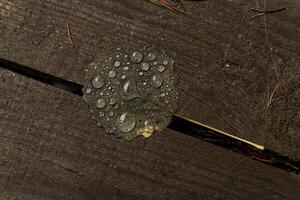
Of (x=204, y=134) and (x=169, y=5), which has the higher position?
(x=169, y=5)

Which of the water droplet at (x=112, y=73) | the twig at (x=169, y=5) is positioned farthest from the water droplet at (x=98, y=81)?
the twig at (x=169, y=5)

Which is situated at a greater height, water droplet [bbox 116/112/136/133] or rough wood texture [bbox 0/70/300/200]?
water droplet [bbox 116/112/136/133]

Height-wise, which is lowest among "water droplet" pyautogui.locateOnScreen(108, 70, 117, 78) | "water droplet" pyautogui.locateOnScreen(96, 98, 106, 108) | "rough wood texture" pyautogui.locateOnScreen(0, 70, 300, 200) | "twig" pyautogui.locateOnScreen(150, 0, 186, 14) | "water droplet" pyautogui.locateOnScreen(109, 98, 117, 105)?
"rough wood texture" pyautogui.locateOnScreen(0, 70, 300, 200)

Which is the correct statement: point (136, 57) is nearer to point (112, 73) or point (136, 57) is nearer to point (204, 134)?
point (112, 73)

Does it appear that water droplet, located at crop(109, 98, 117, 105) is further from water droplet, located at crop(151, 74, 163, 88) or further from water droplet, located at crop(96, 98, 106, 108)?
water droplet, located at crop(151, 74, 163, 88)

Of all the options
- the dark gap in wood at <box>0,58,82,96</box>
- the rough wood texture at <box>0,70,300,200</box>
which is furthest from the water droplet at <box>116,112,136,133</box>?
the dark gap in wood at <box>0,58,82,96</box>

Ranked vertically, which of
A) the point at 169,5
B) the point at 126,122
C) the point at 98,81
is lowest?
the point at 126,122

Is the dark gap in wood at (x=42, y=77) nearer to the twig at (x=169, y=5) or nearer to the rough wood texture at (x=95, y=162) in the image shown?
the rough wood texture at (x=95, y=162)

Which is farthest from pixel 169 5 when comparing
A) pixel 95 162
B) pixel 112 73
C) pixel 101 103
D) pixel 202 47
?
pixel 95 162
